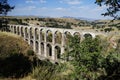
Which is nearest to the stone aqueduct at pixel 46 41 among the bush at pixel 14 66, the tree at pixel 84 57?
the bush at pixel 14 66

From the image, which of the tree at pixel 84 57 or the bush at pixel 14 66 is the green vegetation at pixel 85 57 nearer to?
the tree at pixel 84 57

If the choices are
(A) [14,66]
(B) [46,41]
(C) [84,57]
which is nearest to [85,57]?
(C) [84,57]

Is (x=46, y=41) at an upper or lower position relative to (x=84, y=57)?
lower

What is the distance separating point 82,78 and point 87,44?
158 cm

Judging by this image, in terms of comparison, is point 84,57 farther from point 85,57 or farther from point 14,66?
point 14,66

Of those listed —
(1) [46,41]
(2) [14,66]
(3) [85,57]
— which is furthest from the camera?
(1) [46,41]

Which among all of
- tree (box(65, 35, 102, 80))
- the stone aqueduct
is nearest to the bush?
tree (box(65, 35, 102, 80))

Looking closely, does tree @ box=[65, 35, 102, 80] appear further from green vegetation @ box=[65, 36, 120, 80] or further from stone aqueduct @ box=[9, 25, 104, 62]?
stone aqueduct @ box=[9, 25, 104, 62]

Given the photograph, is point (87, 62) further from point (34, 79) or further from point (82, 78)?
point (34, 79)

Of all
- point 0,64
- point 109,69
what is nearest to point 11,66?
point 0,64

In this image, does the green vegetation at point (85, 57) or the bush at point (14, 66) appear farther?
the bush at point (14, 66)

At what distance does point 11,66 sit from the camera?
11.7 meters

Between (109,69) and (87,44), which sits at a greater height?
(87,44)

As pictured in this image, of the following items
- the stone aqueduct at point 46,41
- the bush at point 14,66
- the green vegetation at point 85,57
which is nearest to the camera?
the green vegetation at point 85,57
